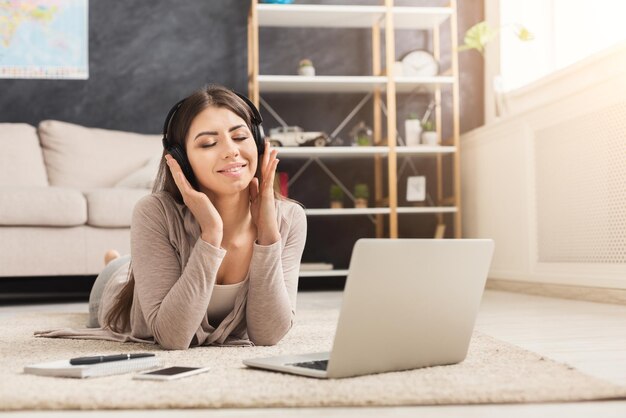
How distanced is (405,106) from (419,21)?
0.51 m

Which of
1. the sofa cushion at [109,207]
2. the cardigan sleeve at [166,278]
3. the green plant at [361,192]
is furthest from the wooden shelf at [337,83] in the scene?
the cardigan sleeve at [166,278]

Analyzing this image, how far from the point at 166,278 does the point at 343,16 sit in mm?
2973

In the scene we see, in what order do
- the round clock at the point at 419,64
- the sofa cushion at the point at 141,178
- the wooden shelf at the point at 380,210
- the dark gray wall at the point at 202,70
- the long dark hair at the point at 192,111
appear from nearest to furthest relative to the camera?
the long dark hair at the point at 192,111 → the sofa cushion at the point at 141,178 → the wooden shelf at the point at 380,210 → the round clock at the point at 419,64 → the dark gray wall at the point at 202,70

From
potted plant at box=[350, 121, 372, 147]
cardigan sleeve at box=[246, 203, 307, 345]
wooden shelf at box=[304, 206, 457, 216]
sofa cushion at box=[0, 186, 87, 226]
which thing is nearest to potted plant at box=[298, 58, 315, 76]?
potted plant at box=[350, 121, 372, 147]

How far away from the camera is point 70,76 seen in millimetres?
4469

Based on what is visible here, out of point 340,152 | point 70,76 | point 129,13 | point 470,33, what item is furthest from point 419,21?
point 70,76

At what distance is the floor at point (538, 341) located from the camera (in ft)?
3.28

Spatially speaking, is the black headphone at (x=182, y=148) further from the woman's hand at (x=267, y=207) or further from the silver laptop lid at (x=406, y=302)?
the silver laptop lid at (x=406, y=302)

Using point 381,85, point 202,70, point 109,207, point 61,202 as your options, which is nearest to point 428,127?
point 381,85

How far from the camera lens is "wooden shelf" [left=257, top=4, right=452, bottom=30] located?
4.12m

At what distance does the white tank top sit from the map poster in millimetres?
3151

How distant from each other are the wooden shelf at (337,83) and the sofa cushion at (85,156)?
0.76 metres

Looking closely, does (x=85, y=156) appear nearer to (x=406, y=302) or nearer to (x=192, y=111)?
(x=192, y=111)

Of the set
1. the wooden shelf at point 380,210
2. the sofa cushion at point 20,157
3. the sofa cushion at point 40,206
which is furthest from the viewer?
the wooden shelf at point 380,210
